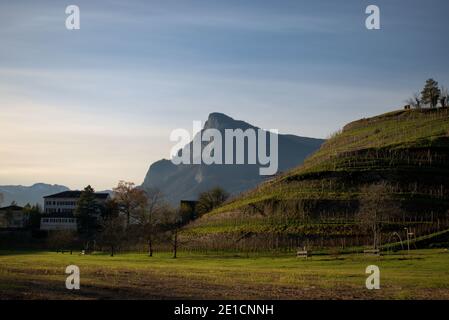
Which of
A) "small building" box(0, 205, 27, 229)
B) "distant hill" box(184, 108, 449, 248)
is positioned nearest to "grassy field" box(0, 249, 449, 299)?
"distant hill" box(184, 108, 449, 248)

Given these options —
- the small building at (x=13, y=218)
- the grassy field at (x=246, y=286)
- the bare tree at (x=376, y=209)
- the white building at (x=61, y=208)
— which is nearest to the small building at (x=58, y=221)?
the white building at (x=61, y=208)

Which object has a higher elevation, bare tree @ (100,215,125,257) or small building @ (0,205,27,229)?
small building @ (0,205,27,229)

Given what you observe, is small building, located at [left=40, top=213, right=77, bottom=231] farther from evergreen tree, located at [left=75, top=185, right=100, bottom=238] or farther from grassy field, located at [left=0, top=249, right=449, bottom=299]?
grassy field, located at [left=0, top=249, right=449, bottom=299]

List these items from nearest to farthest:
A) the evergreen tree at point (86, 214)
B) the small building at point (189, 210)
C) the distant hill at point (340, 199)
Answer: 1. the distant hill at point (340, 199)
2. the evergreen tree at point (86, 214)
3. the small building at point (189, 210)

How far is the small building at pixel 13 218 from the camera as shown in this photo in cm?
16512

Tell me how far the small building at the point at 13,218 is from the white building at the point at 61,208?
7704mm

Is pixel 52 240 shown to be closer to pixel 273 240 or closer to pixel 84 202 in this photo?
pixel 84 202

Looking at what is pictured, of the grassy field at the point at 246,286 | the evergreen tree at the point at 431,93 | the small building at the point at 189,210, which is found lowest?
the grassy field at the point at 246,286

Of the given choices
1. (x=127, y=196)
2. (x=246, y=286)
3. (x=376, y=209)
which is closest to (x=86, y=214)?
(x=127, y=196)

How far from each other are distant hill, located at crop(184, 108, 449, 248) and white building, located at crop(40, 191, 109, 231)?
5371 centimetres

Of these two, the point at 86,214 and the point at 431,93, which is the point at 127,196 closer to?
the point at 86,214

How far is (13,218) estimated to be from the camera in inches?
6683

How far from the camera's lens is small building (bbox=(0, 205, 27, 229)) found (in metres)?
165

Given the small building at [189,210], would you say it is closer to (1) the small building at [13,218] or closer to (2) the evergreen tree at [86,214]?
(2) the evergreen tree at [86,214]
